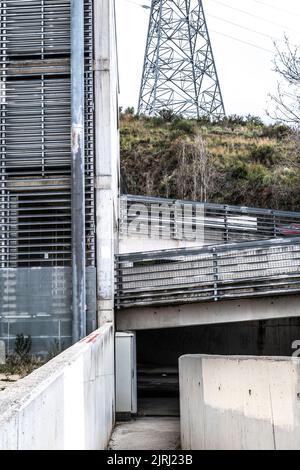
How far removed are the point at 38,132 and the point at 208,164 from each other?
18.8m

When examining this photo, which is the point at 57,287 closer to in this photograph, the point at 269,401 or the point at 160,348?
the point at 269,401

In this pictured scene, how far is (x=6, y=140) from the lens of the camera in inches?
545

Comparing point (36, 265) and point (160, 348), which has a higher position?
point (36, 265)

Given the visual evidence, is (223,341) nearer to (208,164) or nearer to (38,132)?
(38,132)

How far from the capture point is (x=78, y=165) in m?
13.2

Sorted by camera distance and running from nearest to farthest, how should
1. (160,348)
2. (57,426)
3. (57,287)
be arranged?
(57,426) → (57,287) → (160,348)

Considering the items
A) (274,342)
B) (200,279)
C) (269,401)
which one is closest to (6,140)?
(200,279)

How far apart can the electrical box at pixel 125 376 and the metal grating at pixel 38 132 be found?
186 cm

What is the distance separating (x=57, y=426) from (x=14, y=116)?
10.4 metres

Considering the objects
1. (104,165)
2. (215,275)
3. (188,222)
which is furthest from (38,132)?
(188,222)

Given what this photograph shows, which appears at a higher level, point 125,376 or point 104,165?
point 104,165

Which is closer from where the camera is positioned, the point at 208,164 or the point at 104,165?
the point at 104,165

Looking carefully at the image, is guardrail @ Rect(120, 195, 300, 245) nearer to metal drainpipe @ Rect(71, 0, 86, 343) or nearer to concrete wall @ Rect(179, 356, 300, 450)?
metal drainpipe @ Rect(71, 0, 86, 343)

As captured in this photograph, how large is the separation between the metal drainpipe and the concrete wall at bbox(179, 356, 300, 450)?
190 inches
